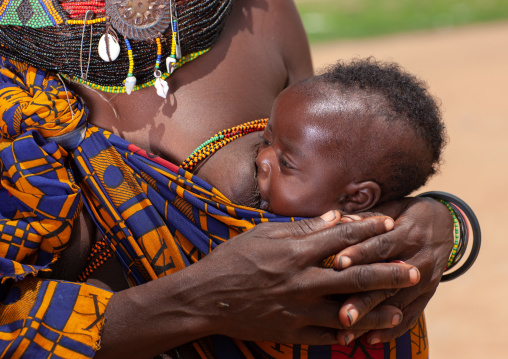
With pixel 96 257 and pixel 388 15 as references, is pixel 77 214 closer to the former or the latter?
pixel 96 257

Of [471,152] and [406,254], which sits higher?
[406,254]

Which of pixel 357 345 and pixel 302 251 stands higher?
pixel 302 251

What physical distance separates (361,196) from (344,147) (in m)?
0.15

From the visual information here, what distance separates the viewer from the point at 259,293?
5.34 ft

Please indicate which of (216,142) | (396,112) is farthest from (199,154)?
(396,112)

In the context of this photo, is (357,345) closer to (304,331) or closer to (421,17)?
(304,331)

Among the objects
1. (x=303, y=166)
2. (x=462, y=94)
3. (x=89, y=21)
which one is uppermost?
(x=89, y=21)

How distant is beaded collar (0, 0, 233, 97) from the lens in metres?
1.96

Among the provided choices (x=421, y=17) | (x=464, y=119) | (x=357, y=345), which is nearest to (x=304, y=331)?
(x=357, y=345)

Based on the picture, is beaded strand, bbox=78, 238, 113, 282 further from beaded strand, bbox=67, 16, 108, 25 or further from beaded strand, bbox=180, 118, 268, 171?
beaded strand, bbox=67, 16, 108, 25

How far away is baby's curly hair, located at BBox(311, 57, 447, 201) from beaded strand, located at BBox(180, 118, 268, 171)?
0.27 m

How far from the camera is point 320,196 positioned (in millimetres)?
1822

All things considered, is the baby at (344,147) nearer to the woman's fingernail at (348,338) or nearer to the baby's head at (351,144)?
the baby's head at (351,144)

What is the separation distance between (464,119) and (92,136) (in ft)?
24.7
